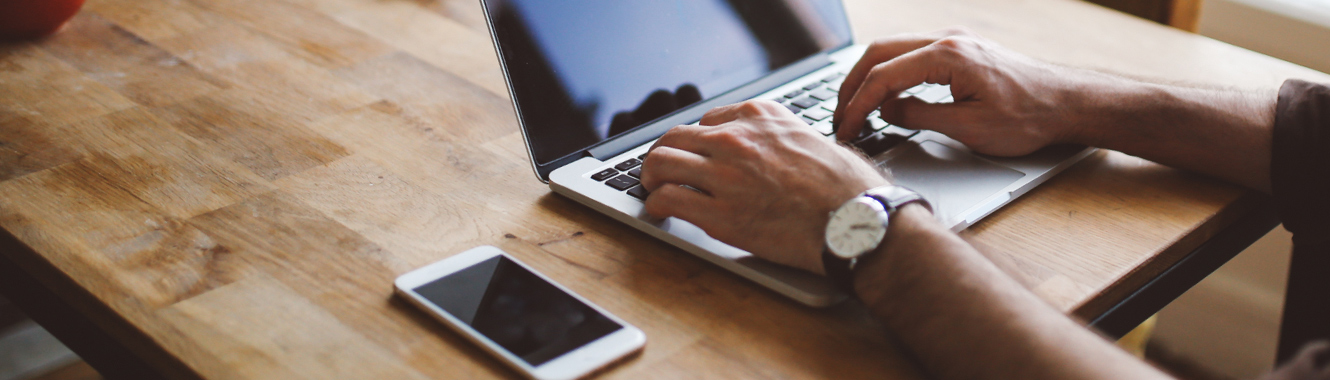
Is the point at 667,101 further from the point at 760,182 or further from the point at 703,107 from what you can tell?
the point at 760,182

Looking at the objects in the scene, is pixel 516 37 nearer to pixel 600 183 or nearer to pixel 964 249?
pixel 600 183

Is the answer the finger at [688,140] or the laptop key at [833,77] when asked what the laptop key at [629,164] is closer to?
the finger at [688,140]

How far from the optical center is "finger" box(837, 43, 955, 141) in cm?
77

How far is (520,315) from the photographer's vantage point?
21.4 inches

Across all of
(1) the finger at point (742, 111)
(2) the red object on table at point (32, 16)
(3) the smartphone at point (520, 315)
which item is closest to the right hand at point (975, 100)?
(1) the finger at point (742, 111)

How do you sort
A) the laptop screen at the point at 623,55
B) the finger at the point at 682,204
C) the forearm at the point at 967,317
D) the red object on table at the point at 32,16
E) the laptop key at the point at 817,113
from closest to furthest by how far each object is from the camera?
1. the forearm at the point at 967,317
2. the finger at the point at 682,204
3. the laptop screen at the point at 623,55
4. the laptop key at the point at 817,113
5. the red object on table at the point at 32,16

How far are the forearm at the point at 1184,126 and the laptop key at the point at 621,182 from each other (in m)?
0.41

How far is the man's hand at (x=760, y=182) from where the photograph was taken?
0.60m

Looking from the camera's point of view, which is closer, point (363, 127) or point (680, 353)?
point (680, 353)

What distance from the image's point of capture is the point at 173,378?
1.79 ft

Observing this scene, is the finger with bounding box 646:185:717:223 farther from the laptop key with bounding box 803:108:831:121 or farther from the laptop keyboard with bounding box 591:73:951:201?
the laptop key with bounding box 803:108:831:121

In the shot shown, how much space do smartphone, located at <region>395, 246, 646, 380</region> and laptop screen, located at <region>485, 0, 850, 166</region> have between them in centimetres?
16

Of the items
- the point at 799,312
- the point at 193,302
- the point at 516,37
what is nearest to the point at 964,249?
the point at 799,312

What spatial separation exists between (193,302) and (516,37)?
1.05ft
